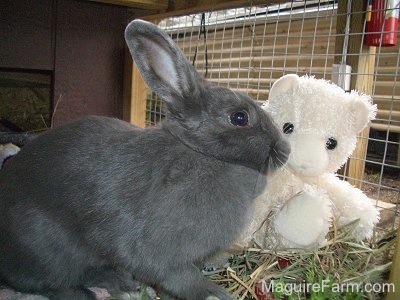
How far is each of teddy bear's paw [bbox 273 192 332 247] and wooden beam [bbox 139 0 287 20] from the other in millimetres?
913

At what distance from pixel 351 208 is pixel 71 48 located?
1.70 metres

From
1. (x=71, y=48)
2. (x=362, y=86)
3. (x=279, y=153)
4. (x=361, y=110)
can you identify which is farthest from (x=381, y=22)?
(x=71, y=48)

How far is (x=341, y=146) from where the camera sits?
4.36 feet

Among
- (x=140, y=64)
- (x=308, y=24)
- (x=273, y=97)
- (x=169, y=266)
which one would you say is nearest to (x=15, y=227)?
(x=169, y=266)

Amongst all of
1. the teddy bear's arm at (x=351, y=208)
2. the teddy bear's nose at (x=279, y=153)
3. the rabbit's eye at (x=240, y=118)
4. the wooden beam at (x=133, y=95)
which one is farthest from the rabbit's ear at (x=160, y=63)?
the wooden beam at (x=133, y=95)

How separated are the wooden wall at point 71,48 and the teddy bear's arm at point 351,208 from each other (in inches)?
58.6

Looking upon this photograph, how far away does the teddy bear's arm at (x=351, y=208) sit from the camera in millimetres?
1406

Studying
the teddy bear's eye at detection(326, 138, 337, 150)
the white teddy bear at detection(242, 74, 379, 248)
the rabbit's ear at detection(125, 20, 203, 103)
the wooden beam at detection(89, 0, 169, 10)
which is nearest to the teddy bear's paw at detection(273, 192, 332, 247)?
the white teddy bear at detection(242, 74, 379, 248)

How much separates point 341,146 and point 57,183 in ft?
2.82

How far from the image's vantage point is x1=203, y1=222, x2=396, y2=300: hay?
3.69ft

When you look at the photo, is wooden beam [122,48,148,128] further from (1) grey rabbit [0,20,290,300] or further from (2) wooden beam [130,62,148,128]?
(1) grey rabbit [0,20,290,300]

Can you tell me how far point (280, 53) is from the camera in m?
2.06

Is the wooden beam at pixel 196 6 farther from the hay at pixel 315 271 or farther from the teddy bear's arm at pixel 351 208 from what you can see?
the hay at pixel 315 271

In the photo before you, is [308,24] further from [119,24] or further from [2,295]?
[2,295]
